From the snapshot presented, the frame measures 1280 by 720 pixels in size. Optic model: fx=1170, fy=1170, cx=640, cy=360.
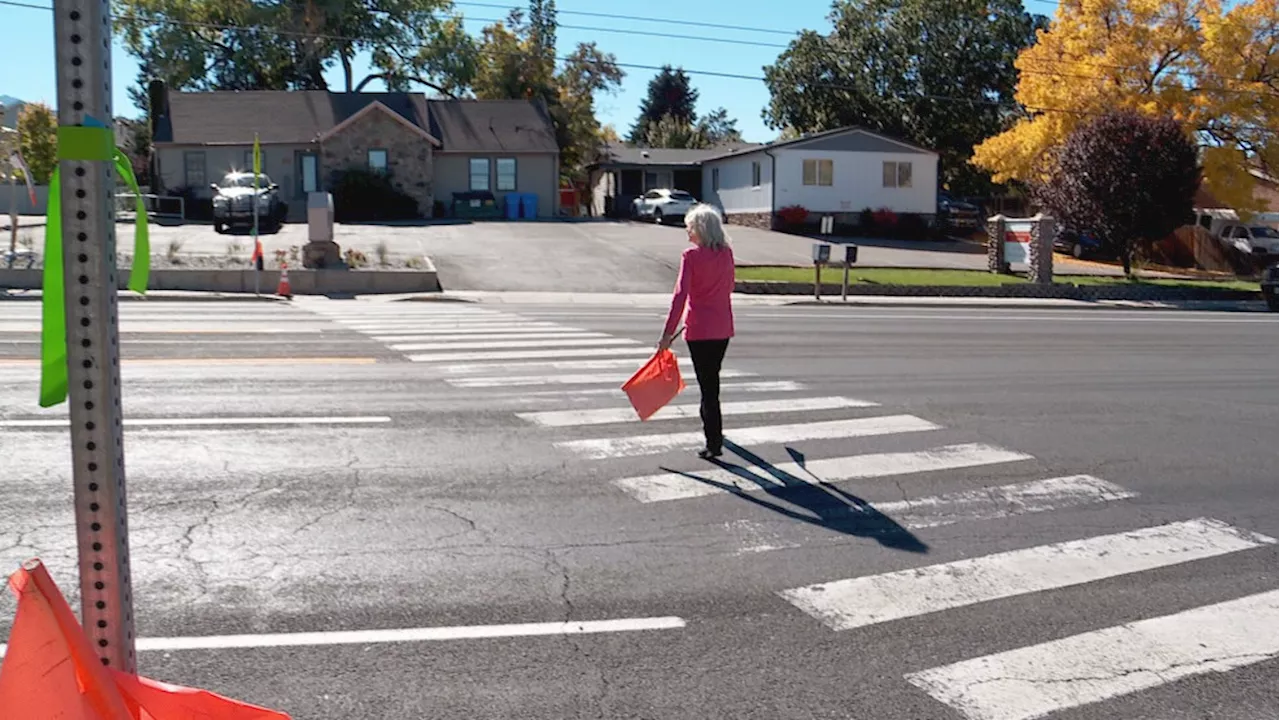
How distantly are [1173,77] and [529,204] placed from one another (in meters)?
25.7

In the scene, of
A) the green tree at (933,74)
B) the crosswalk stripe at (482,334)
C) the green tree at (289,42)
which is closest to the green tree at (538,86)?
the green tree at (289,42)

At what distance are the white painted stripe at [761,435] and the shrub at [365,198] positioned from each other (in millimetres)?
38304

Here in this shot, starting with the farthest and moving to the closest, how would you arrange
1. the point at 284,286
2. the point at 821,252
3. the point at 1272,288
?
1. the point at 1272,288
2. the point at 821,252
3. the point at 284,286

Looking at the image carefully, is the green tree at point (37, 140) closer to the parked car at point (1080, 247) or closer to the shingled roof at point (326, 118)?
the shingled roof at point (326, 118)

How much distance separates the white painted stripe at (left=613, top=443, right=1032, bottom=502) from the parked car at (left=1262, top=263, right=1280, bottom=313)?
24.9 m

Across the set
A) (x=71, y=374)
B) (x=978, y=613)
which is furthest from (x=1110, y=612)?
(x=71, y=374)

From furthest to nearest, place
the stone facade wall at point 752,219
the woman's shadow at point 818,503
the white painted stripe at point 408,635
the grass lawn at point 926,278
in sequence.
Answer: the stone facade wall at point 752,219
the grass lawn at point 926,278
the woman's shadow at point 818,503
the white painted stripe at point 408,635

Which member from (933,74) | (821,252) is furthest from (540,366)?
(933,74)

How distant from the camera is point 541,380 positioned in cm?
1258

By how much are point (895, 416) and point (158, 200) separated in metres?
43.2

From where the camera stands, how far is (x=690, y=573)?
20.5 feet

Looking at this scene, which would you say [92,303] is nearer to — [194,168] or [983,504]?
[983,504]

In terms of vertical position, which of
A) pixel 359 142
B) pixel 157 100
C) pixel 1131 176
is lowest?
pixel 1131 176

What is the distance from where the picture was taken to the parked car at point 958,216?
173ft
